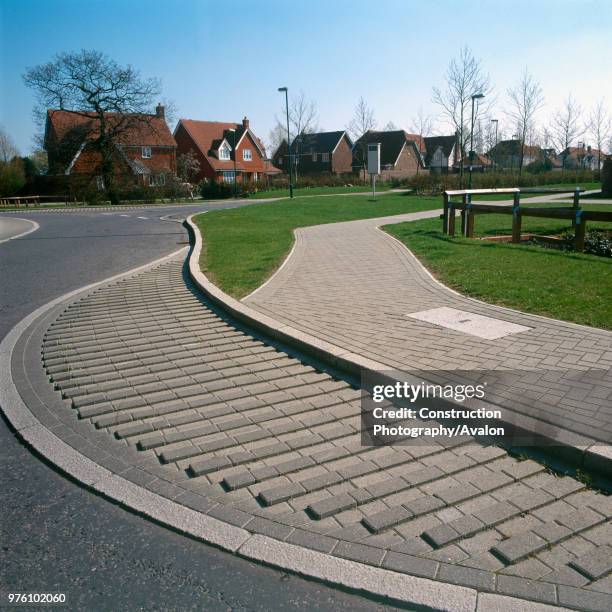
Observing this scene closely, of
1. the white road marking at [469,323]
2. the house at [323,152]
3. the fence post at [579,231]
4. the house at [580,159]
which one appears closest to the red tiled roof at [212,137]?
the house at [323,152]

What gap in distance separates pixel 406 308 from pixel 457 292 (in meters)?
1.20

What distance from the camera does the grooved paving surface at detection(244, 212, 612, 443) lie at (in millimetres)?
4414

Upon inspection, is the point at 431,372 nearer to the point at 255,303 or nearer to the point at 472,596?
the point at 472,596

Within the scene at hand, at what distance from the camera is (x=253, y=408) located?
190 inches

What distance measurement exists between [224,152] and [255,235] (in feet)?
181

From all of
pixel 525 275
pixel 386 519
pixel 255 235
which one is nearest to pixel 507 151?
pixel 255 235

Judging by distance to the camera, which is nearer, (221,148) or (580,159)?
(221,148)

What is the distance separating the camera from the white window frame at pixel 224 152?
6744 cm

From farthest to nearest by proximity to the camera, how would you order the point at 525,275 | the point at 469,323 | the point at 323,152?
the point at 323,152
the point at 525,275
the point at 469,323

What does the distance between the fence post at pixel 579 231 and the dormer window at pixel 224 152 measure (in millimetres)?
60769

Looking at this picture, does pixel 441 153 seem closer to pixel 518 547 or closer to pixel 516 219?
pixel 516 219

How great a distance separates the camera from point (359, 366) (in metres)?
5.38

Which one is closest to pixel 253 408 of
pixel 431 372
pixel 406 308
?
pixel 431 372

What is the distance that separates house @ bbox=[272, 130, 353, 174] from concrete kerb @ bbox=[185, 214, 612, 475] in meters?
69.3
